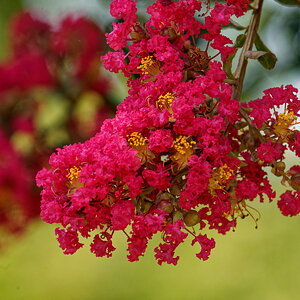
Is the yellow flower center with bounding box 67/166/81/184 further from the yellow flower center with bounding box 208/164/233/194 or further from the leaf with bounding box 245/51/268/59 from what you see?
the leaf with bounding box 245/51/268/59

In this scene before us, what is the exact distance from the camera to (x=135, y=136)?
483 mm

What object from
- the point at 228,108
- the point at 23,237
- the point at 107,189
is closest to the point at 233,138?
the point at 228,108

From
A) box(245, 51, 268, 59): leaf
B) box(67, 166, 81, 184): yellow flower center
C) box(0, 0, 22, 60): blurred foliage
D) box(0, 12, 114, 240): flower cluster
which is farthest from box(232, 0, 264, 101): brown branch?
box(0, 0, 22, 60): blurred foliage

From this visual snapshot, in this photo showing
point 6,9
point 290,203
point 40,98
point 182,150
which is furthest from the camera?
Answer: point 6,9

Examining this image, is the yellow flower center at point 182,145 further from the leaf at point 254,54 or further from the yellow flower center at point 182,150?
the leaf at point 254,54

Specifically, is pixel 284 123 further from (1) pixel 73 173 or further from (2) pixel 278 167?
(1) pixel 73 173

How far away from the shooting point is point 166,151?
19.0 inches

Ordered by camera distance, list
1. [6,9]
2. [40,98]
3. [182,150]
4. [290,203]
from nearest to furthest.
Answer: [182,150] < [290,203] < [40,98] < [6,9]

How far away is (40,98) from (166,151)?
935 millimetres

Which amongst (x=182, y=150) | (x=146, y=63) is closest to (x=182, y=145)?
(x=182, y=150)

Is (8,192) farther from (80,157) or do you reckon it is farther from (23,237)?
(80,157)

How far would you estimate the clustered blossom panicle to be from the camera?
0.47 meters

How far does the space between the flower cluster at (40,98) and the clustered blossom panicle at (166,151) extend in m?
0.70

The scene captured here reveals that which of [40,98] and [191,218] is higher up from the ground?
[40,98]
